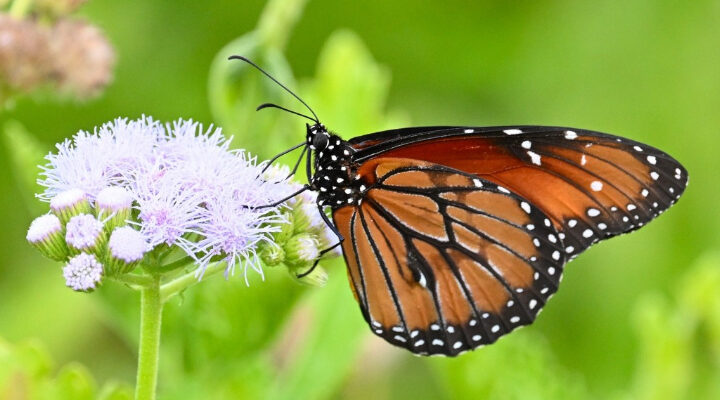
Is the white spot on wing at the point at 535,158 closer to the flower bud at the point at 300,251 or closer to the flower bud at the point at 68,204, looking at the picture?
the flower bud at the point at 300,251

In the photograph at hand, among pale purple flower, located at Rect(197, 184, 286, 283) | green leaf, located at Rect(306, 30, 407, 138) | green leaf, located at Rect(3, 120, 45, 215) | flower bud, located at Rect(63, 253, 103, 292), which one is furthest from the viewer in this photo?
green leaf, located at Rect(306, 30, 407, 138)

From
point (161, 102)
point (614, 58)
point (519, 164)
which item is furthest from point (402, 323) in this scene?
point (614, 58)

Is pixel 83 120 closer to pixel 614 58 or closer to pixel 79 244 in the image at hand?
pixel 79 244

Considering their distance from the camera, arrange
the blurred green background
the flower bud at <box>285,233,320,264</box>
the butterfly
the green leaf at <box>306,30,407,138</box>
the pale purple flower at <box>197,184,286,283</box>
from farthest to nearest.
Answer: the green leaf at <box>306,30,407,138</box> < the blurred green background < the butterfly < the flower bud at <box>285,233,320,264</box> < the pale purple flower at <box>197,184,286,283</box>

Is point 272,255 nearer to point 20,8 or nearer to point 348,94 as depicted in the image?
point 20,8

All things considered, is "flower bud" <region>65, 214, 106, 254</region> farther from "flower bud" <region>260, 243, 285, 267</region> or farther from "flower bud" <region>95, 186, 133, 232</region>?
"flower bud" <region>260, 243, 285, 267</region>

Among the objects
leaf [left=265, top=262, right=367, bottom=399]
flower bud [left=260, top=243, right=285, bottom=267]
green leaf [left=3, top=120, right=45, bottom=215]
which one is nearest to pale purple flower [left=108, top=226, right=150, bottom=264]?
flower bud [left=260, top=243, right=285, bottom=267]
